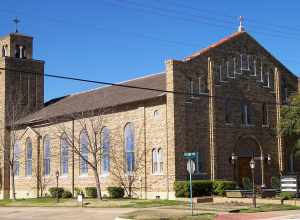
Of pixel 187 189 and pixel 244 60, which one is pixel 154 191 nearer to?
pixel 187 189

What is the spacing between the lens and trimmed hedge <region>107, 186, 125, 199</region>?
142 feet

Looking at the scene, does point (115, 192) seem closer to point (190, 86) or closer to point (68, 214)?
point (190, 86)

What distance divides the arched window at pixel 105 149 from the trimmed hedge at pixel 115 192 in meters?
3.08

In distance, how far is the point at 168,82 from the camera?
133ft

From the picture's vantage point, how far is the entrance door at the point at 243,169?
44469 mm

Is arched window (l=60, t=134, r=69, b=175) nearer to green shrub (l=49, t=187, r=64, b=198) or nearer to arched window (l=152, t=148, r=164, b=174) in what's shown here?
green shrub (l=49, t=187, r=64, b=198)

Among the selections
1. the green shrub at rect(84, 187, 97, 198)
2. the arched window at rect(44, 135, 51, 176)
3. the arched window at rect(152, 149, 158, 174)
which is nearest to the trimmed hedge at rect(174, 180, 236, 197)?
the arched window at rect(152, 149, 158, 174)

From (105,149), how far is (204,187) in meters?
9.94

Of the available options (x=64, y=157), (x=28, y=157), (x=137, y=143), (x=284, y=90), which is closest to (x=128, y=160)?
(x=137, y=143)

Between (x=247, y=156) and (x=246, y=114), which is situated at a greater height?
(x=246, y=114)

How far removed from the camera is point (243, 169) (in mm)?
44750

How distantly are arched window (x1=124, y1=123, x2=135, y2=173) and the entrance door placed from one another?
813cm

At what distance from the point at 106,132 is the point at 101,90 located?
907cm

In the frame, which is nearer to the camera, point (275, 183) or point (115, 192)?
point (115, 192)
